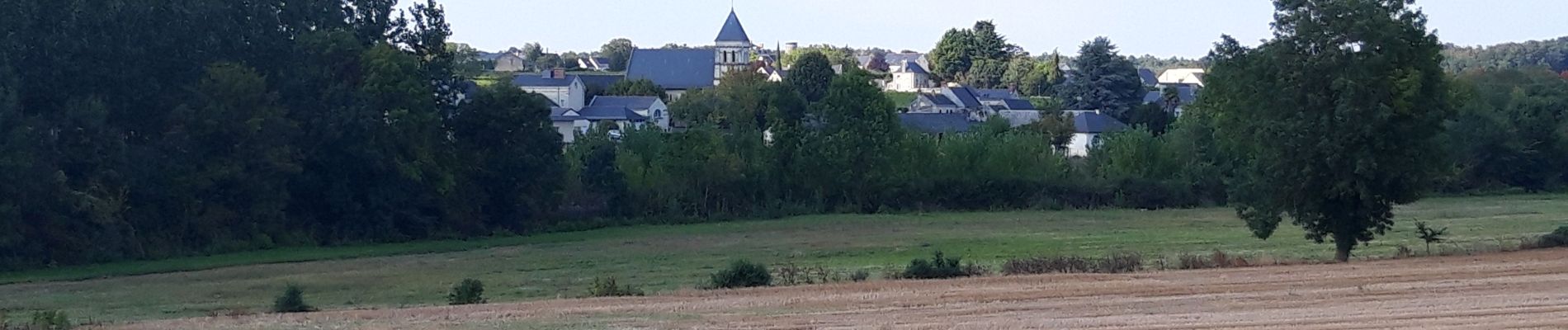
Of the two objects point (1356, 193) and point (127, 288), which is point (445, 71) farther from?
point (1356, 193)

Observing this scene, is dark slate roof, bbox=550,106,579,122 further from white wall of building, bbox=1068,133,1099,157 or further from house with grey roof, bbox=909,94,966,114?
white wall of building, bbox=1068,133,1099,157

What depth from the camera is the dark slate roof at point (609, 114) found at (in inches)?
3541

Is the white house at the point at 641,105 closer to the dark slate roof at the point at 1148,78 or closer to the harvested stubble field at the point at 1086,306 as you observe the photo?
the harvested stubble field at the point at 1086,306

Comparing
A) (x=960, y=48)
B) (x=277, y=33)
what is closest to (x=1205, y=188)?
(x=277, y=33)

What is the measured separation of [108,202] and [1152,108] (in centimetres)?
6059

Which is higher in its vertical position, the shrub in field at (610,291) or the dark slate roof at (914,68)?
the dark slate roof at (914,68)

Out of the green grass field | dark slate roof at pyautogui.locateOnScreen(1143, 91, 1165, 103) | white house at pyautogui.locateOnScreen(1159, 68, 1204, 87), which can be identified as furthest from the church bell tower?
the green grass field

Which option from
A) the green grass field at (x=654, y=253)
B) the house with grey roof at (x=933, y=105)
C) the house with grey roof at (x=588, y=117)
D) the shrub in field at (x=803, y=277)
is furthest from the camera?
the house with grey roof at (x=933, y=105)

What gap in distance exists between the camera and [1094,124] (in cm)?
8619

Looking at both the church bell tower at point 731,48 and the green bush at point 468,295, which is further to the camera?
the church bell tower at point 731,48

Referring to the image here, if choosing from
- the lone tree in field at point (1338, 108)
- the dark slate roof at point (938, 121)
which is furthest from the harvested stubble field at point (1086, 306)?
the dark slate roof at point (938, 121)

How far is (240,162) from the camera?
135 ft

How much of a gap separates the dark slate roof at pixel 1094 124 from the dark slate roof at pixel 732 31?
4569cm

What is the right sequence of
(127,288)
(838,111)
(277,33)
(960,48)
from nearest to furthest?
(127,288), (277,33), (838,111), (960,48)
